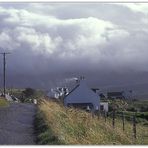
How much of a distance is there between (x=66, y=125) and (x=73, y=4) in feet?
11.2

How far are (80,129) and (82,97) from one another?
856 mm

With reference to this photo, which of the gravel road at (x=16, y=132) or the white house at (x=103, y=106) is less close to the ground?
the white house at (x=103, y=106)

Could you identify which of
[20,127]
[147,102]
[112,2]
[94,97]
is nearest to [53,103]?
[20,127]

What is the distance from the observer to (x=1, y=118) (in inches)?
768

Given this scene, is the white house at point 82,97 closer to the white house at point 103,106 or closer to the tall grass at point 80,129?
the white house at point 103,106

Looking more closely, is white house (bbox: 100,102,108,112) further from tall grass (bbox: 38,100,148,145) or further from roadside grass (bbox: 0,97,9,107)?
roadside grass (bbox: 0,97,9,107)

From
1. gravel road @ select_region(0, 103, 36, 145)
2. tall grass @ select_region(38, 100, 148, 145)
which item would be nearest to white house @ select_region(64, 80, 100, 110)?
tall grass @ select_region(38, 100, 148, 145)

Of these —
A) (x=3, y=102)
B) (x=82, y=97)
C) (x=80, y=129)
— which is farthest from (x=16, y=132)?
(x=3, y=102)

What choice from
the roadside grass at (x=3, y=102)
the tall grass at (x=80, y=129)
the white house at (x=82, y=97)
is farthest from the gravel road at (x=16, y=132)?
the roadside grass at (x=3, y=102)

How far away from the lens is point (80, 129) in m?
13.9

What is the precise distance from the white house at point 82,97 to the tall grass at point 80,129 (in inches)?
8.4

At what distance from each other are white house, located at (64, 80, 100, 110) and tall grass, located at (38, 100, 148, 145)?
0.21 m

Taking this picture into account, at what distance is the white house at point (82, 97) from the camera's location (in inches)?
526

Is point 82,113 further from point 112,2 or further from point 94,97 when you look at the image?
point 112,2
